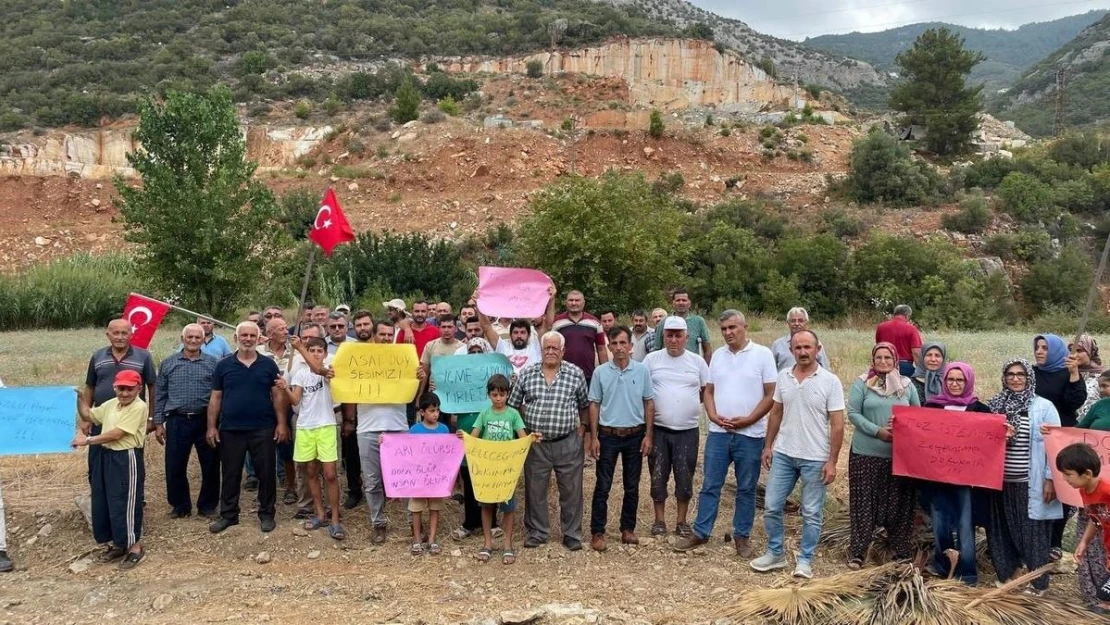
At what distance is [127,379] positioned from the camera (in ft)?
19.8

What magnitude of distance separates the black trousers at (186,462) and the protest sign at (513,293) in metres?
2.82

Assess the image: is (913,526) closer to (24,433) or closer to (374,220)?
(24,433)

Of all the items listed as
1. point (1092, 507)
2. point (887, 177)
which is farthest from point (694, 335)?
point (887, 177)

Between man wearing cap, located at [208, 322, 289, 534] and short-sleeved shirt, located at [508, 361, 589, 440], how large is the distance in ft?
7.23

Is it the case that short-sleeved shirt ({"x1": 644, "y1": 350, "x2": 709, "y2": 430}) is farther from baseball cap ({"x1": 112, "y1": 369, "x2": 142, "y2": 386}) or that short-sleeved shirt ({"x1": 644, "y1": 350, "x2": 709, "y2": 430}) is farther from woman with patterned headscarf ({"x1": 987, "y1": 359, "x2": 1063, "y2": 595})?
baseball cap ({"x1": 112, "y1": 369, "x2": 142, "y2": 386})

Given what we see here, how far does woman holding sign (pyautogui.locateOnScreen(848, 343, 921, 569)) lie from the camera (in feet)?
19.1

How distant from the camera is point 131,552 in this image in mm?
6246

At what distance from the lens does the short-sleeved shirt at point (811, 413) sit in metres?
5.68

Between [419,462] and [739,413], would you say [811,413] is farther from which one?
[419,462]

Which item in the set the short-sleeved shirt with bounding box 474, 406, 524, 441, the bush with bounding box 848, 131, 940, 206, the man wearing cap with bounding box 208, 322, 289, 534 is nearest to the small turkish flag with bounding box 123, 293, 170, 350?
the man wearing cap with bounding box 208, 322, 289, 534

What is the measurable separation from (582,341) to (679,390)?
1.55 meters

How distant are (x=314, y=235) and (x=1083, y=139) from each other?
147 ft

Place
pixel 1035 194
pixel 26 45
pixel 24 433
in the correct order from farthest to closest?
1. pixel 26 45
2. pixel 1035 194
3. pixel 24 433

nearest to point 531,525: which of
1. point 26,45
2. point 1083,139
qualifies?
point 1083,139
